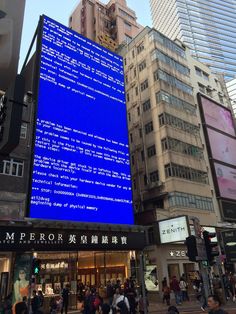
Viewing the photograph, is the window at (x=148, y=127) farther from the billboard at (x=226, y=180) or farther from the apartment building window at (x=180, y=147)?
the billboard at (x=226, y=180)

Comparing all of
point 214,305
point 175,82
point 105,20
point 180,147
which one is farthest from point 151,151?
point 105,20

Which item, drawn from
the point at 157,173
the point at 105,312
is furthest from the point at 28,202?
the point at 157,173

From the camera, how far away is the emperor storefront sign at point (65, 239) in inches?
966

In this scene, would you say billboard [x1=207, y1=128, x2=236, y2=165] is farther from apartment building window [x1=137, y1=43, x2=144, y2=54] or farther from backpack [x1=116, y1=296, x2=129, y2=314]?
backpack [x1=116, y1=296, x2=129, y2=314]

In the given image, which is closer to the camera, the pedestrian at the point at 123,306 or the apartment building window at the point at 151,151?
the pedestrian at the point at 123,306

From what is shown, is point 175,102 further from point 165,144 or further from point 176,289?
point 176,289

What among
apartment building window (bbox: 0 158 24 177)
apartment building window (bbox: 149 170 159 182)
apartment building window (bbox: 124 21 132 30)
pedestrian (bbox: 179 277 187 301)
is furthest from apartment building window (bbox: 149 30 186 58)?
apartment building window (bbox: 124 21 132 30)

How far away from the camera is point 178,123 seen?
43.9 m

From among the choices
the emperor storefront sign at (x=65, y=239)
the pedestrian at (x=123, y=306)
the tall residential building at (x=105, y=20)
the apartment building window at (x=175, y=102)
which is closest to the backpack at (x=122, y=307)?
the pedestrian at (x=123, y=306)

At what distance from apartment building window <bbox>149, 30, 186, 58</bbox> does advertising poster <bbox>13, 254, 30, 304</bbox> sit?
114ft

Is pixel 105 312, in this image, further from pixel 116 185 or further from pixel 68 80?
pixel 68 80

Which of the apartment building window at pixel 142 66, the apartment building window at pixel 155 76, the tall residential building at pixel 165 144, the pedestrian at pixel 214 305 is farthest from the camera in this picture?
the apartment building window at pixel 142 66

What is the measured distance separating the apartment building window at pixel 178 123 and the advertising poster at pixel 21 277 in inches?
953

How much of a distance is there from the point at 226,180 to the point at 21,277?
114 ft
